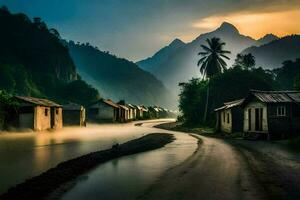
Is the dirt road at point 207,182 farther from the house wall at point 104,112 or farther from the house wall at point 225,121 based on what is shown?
the house wall at point 104,112

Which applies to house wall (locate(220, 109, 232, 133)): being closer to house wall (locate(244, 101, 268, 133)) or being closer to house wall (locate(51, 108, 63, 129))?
house wall (locate(244, 101, 268, 133))

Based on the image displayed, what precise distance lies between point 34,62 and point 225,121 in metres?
114

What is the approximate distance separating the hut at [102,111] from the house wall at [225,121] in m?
45.2

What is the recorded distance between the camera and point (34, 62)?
15288cm

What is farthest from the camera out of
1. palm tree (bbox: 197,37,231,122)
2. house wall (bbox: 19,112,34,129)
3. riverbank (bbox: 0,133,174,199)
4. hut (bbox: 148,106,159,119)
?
hut (bbox: 148,106,159,119)

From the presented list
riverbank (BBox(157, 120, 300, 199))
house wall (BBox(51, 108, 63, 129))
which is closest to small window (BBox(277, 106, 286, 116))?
riverbank (BBox(157, 120, 300, 199))

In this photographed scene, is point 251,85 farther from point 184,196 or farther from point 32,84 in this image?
point 32,84

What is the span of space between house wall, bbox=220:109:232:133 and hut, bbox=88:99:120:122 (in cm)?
4518

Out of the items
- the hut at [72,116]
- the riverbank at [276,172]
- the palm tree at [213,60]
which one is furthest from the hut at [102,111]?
the riverbank at [276,172]

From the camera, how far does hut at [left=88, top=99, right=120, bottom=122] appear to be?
319ft

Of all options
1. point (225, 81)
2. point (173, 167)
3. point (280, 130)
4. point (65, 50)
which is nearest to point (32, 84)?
point (65, 50)

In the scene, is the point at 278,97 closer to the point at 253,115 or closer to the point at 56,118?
the point at 253,115

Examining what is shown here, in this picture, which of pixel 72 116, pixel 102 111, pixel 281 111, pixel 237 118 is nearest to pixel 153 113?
pixel 102 111

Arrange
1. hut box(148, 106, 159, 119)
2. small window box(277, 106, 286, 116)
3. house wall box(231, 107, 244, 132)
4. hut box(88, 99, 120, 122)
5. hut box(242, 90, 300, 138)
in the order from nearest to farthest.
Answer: hut box(242, 90, 300, 138), small window box(277, 106, 286, 116), house wall box(231, 107, 244, 132), hut box(88, 99, 120, 122), hut box(148, 106, 159, 119)
